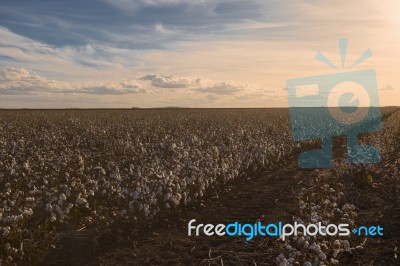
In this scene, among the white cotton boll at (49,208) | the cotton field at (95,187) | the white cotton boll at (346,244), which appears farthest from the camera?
the white cotton boll at (49,208)

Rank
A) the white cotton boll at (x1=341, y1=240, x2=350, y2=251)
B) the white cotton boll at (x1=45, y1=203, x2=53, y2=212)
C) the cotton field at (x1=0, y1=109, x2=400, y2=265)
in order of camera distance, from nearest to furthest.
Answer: the white cotton boll at (x1=341, y1=240, x2=350, y2=251)
the cotton field at (x1=0, y1=109, x2=400, y2=265)
the white cotton boll at (x1=45, y1=203, x2=53, y2=212)

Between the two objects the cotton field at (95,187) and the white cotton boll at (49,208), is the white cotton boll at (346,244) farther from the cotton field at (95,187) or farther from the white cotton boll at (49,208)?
the white cotton boll at (49,208)

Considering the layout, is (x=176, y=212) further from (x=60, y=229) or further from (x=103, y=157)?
(x=103, y=157)

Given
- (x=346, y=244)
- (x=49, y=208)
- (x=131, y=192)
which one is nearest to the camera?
(x=346, y=244)

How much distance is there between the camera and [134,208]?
371 inches

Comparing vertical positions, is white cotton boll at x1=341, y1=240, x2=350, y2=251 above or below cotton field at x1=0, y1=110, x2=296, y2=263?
below

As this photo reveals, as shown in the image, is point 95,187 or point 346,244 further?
point 95,187

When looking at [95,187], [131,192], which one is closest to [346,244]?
[131,192]

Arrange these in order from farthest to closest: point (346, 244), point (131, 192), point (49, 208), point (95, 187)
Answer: point (95, 187) < point (131, 192) < point (49, 208) < point (346, 244)

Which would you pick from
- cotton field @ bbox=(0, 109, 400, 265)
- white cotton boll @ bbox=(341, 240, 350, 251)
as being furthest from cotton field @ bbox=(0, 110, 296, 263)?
white cotton boll @ bbox=(341, 240, 350, 251)

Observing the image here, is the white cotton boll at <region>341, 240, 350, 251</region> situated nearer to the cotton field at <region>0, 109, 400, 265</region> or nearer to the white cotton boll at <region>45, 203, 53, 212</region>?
the cotton field at <region>0, 109, 400, 265</region>

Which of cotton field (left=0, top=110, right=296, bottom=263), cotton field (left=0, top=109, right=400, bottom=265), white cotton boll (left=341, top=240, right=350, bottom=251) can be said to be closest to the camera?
white cotton boll (left=341, top=240, right=350, bottom=251)

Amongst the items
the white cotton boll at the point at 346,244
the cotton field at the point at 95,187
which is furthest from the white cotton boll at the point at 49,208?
the white cotton boll at the point at 346,244

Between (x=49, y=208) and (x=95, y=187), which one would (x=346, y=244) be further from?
(x=95, y=187)
